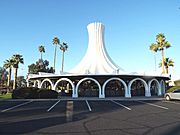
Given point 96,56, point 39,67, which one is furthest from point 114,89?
point 39,67

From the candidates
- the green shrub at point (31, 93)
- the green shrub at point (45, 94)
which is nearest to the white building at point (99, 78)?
the green shrub at point (45, 94)

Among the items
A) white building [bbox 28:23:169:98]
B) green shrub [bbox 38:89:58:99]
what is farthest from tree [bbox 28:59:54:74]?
green shrub [bbox 38:89:58:99]

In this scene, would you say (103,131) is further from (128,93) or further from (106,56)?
(106,56)

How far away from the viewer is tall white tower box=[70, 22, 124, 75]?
1523 inches

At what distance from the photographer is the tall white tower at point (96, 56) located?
38.7 m

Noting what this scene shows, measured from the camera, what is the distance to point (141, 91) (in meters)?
40.7

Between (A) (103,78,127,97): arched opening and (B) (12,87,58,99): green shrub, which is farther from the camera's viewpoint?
(A) (103,78,127,97): arched opening

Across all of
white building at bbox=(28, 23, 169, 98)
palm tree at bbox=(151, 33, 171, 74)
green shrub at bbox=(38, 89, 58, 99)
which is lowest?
green shrub at bbox=(38, 89, 58, 99)

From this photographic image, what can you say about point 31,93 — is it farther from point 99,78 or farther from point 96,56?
point 96,56

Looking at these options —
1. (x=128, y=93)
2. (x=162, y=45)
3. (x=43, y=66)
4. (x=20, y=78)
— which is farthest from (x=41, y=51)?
(x=128, y=93)

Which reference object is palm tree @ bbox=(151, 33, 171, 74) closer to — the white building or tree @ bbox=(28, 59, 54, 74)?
the white building

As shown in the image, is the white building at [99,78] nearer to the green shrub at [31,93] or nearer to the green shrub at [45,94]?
the green shrub at [45,94]

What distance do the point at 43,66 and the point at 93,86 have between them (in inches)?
1350

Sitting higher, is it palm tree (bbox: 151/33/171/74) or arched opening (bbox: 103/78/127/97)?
palm tree (bbox: 151/33/171/74)
